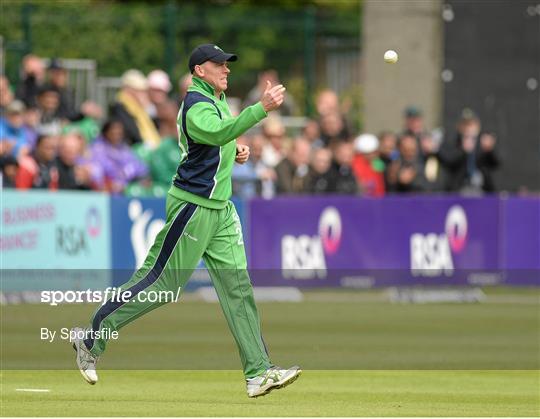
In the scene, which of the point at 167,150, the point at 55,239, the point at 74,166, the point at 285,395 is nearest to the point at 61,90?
the point at 74,166

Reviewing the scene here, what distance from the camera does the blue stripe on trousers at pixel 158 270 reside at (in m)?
11.0

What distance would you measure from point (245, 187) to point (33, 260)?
12.2ft

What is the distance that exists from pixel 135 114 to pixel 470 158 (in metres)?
5.07

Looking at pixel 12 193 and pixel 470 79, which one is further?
pixel 470 79

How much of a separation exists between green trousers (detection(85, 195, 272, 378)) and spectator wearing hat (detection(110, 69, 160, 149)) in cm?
1064

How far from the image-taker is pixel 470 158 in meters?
23.4

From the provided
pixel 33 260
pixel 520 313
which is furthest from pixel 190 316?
pixel 520 313

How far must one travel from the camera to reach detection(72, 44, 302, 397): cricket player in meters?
10.9

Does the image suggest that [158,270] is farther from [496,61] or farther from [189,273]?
[496,61]

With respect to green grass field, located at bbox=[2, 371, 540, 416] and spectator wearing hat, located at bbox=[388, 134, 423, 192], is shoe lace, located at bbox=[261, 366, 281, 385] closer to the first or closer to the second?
green grass field, located at bbox=[2, 371, 540, 416]

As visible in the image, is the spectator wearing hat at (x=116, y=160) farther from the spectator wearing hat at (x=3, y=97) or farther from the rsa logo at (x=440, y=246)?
the rsa logo at (x=440, y=246)

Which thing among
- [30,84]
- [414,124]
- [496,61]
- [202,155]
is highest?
[496,61]

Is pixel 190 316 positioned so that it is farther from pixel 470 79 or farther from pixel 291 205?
pixel 470 79

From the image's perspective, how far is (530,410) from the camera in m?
11.0
